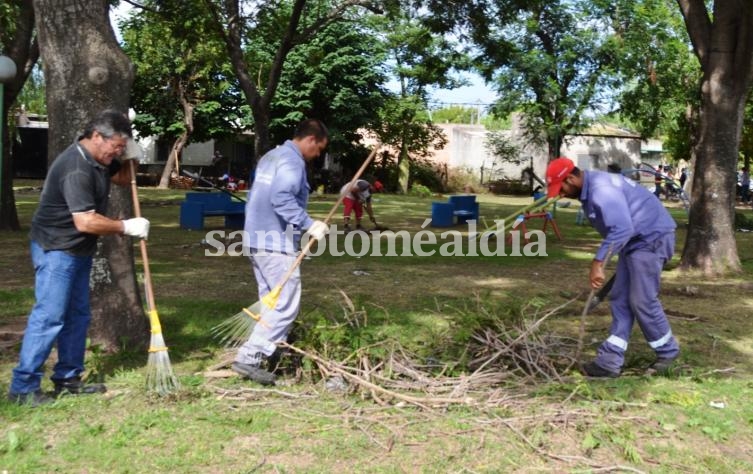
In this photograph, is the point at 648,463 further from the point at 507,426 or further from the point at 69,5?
the point at 69,5

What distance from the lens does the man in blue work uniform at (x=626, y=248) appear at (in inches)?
229

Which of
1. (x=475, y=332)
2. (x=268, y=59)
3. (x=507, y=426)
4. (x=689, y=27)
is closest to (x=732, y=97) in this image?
(x=689, y=27)

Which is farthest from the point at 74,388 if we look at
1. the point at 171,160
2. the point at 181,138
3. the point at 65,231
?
the point at 171,160

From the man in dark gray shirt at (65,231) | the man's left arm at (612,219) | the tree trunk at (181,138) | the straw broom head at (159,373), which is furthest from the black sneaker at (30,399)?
the tree trunk at (181,138)

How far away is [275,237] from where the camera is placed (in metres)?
5.61

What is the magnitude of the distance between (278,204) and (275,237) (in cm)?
24

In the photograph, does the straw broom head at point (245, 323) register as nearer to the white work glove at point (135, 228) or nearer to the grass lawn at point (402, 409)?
the grass lawn at point (402, 409)

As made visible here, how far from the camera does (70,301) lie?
5.20m

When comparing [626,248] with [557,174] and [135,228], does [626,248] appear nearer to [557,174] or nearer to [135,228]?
[557,174]

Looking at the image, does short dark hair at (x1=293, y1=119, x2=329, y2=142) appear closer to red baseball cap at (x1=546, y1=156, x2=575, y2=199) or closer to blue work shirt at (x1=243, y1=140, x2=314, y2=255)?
blue work shirt at (x1=243, y1=140, x2=314, y2=255)

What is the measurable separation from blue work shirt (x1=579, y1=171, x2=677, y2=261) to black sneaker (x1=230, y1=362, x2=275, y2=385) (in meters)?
2.46

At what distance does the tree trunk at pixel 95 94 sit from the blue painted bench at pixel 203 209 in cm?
1094

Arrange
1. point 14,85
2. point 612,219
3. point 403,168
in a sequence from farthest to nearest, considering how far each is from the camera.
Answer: point 403,168
point 14,85
point 612,219

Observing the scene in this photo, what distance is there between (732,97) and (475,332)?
722 centimetres
